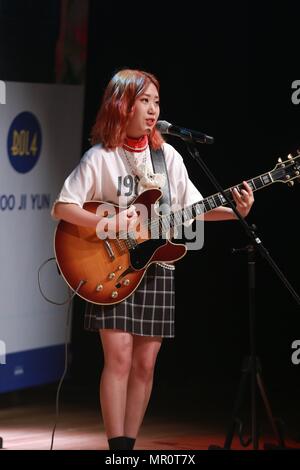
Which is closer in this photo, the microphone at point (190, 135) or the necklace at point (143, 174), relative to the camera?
the microphone at point (190, 135)

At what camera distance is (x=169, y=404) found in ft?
20.7

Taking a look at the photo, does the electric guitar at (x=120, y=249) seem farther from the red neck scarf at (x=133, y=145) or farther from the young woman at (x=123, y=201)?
the red neck scarf at (x=133, y=145)

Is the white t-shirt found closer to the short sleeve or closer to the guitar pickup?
the short sleeve

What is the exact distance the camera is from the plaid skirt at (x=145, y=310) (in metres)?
4.14

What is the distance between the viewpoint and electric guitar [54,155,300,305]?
4.16 meters

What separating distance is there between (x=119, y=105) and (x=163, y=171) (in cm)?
32

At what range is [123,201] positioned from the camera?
4168mm

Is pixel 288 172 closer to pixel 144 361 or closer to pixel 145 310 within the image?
pixel 145 310

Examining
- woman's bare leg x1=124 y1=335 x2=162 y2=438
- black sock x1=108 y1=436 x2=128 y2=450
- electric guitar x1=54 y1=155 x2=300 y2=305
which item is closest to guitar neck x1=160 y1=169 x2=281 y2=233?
electric guitar x1=54 y1=155 x2=300 y2=305

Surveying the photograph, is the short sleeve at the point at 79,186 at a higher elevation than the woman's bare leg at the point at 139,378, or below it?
higher

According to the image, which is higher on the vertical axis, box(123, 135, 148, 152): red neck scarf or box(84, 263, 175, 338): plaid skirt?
box(123, 135, 148, 152): red neck scarf

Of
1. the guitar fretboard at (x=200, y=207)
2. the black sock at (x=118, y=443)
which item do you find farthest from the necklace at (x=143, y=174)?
the black sock at (x=118, y=443)

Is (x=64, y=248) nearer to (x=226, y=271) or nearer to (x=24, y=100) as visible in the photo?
(x=24, y=100)
